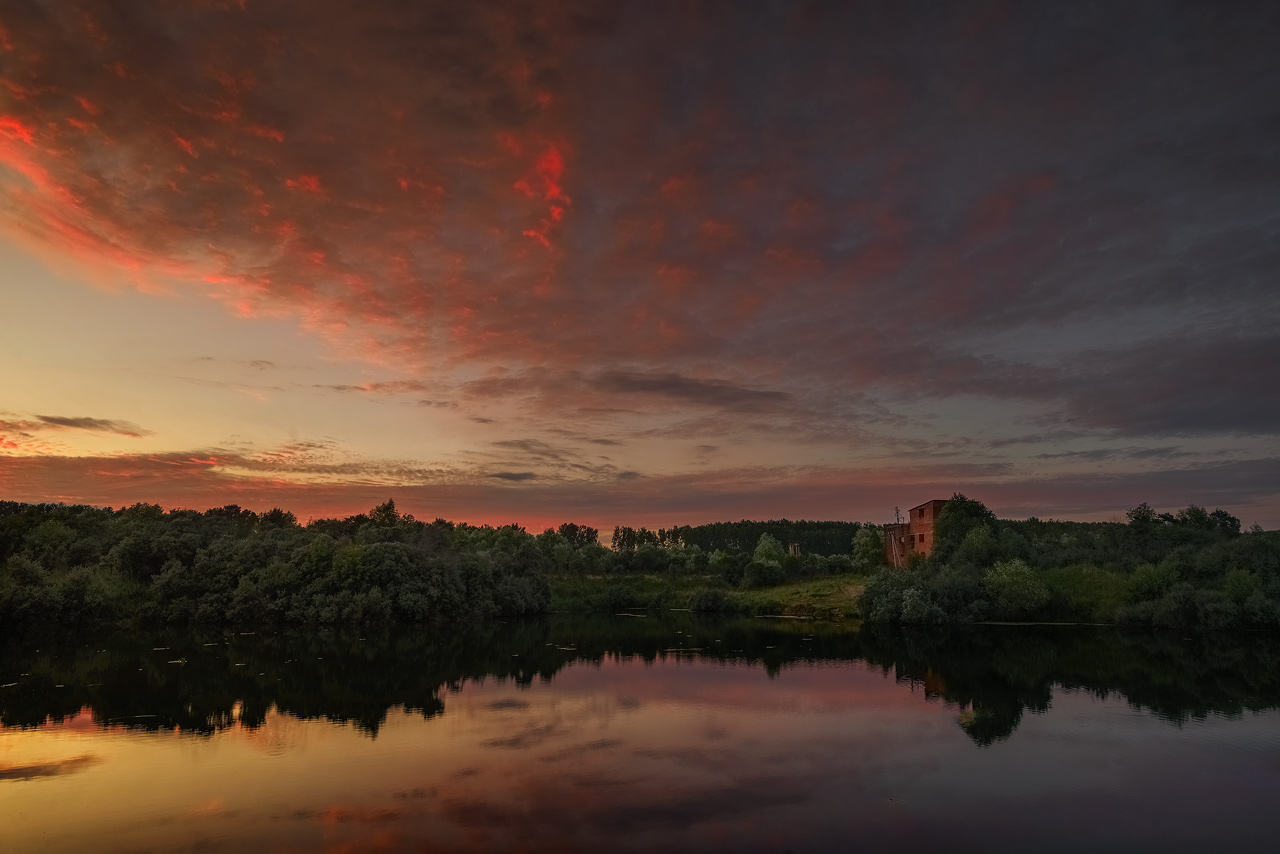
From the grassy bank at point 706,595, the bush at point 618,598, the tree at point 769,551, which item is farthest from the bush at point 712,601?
the tree at point 769,551

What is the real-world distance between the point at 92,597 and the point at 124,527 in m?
19.5

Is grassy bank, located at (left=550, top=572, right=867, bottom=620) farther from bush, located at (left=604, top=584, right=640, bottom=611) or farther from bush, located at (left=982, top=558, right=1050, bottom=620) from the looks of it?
bush, located at (left=982, top=558, right=1050, bottom=620)

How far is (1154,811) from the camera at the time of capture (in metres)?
15.1

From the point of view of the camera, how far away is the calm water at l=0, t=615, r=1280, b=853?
1385 centimetres

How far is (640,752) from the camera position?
19.7 meters

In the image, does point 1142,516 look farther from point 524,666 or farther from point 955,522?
point 524,666

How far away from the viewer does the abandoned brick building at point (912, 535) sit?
236ft

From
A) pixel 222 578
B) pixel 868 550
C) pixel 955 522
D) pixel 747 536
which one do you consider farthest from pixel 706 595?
pixel 747 536

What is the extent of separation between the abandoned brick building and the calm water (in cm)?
3507

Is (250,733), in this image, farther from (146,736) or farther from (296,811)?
(296,811)

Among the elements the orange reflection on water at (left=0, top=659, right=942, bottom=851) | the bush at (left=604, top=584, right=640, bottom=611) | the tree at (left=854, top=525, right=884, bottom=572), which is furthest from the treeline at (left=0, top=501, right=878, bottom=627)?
the orange reflection on water at (left=0, top=659, right=942, bottom=851)

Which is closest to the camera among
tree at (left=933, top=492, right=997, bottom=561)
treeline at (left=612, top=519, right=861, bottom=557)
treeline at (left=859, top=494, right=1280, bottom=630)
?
treeline at (left=859, top=494, right=1280, bottom=630)

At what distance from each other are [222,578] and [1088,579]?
70.0 meters

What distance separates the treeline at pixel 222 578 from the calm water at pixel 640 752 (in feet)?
41.3
